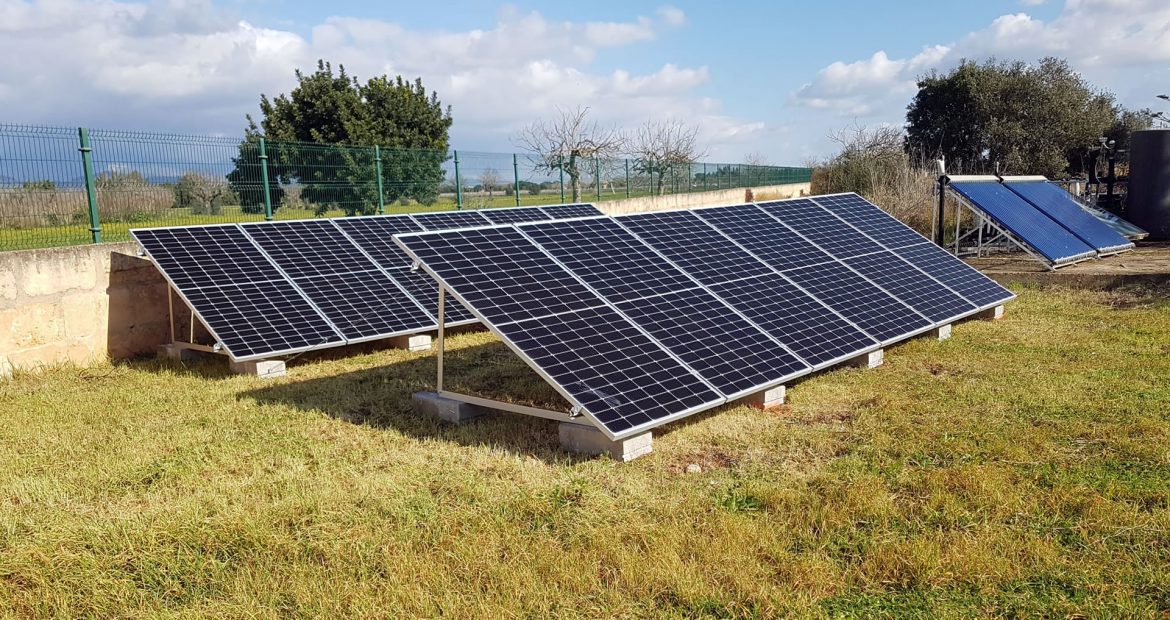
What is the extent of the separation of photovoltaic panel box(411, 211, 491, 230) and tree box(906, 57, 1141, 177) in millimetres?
29664

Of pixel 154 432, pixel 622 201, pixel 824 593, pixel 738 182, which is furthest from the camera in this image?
pixel 738 182

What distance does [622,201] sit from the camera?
1051 inches

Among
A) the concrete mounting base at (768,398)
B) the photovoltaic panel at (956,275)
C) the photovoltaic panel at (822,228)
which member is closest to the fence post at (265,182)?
the photovoltaic panel at (822,228)

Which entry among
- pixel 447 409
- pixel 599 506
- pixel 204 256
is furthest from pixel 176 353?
pixel 599 506

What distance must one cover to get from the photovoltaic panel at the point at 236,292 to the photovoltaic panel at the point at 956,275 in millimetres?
9189

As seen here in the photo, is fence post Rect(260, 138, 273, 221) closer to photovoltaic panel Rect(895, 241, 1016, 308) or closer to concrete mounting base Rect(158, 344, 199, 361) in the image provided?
concrete mounting base Rect(158, 344, 199, 361)

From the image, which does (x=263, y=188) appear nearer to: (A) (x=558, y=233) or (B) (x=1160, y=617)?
(A) (x=558, y=233)

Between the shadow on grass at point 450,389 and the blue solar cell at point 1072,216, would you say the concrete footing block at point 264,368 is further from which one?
the blue solar cell at point 1072,216

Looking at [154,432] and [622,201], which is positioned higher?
[622,201]

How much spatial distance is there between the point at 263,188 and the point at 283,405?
795cm

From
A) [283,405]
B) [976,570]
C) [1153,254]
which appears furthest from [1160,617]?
[1153,254]

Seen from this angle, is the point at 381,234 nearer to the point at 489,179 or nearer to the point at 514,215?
the point at 514,215

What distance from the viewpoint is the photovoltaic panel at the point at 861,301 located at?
1014 centimetres

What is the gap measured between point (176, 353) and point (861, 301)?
31.7 feet
